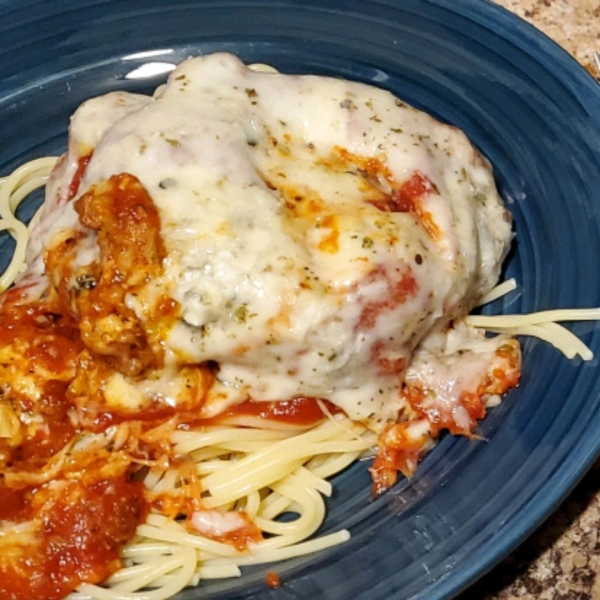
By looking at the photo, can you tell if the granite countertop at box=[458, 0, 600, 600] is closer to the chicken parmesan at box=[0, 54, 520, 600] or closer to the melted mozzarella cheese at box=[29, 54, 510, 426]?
the chicken parmesan at box=[0, 54, 520, 600]

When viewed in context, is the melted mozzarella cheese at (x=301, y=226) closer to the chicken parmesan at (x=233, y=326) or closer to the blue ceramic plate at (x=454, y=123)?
the chicken parmesan at (x=233, y=326)

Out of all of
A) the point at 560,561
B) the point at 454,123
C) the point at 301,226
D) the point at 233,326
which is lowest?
the point at 560,561

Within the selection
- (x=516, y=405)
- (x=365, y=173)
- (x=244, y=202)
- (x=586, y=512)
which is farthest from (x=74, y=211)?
(x=586, y=512)

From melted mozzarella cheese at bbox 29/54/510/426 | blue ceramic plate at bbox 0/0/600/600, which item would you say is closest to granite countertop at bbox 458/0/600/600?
blue ceramic plate at bbox 0/0/600/600

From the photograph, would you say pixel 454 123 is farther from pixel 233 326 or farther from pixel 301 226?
pixel 233 326

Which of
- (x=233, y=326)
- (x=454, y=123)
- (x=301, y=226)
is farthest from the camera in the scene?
(x=454, y=123)

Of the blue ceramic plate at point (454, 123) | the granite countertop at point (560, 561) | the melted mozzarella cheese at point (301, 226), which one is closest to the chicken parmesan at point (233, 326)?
the melted mozzarella cheese at point (301, 226)

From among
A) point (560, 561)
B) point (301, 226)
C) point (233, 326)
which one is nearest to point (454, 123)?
point (301, 226)

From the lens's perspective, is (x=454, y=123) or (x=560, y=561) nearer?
(x=560, y=561)
